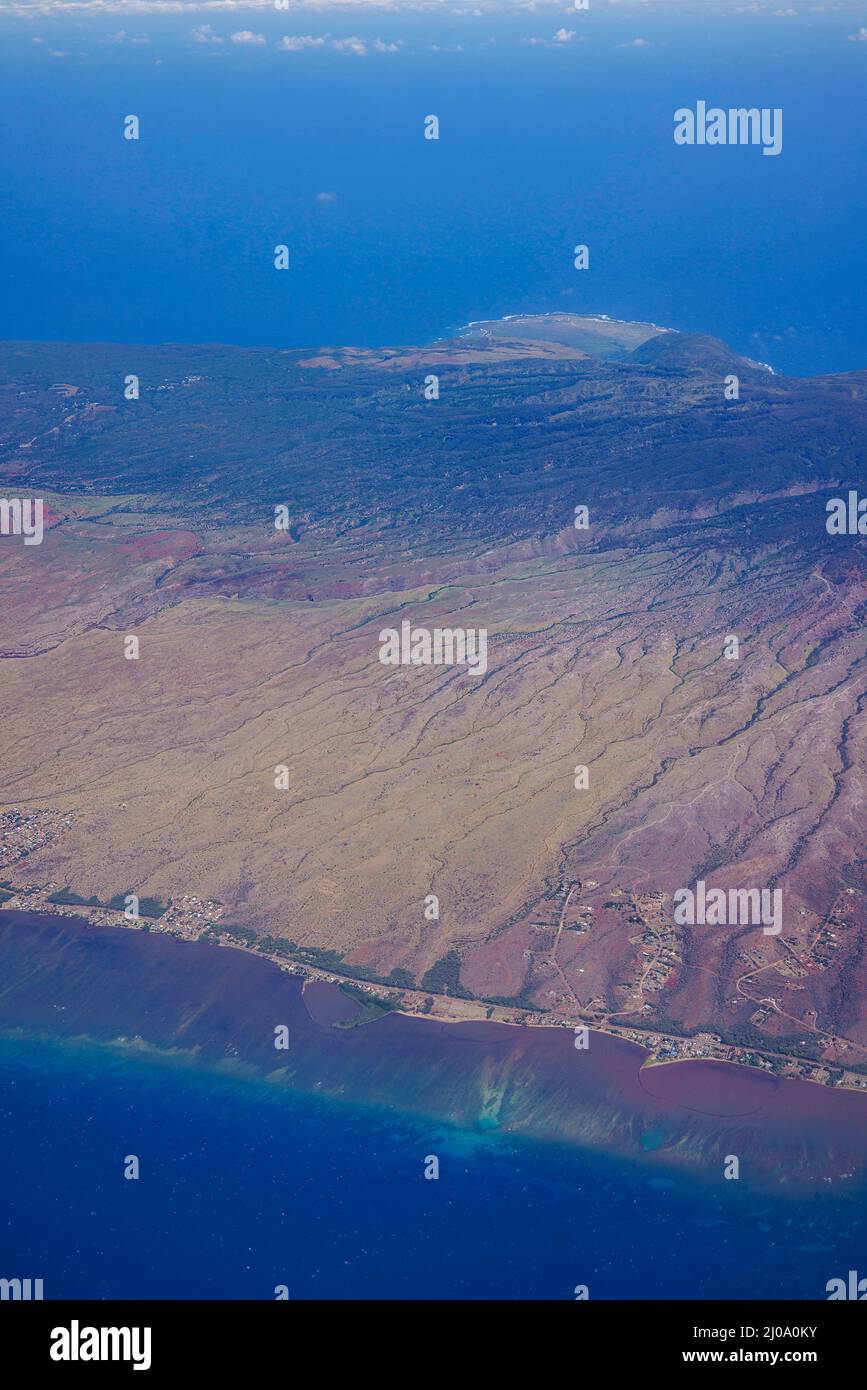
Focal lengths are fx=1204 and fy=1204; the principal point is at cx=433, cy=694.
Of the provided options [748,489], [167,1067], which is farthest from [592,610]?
[167,1067]

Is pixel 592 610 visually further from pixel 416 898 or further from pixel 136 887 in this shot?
pixel 136 887

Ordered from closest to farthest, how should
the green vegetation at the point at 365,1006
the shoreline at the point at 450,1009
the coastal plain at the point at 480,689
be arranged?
the shoreline at the point at 450,1009
the green vegetation at the point at 365,1006
the coastal plain at the point at 480,689

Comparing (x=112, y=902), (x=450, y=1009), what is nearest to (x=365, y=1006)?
(x=450, y=1009)

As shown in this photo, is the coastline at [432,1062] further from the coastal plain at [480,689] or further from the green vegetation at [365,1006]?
the coastal plain at [480,689]

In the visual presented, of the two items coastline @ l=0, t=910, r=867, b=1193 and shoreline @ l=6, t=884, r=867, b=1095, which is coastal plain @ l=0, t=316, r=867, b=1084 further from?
coastline @ l=0, t=910, r=867, b=1193

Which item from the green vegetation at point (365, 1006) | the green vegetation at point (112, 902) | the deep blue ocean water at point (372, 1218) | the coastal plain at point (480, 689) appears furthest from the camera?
the green vegetation at point (112, 902)

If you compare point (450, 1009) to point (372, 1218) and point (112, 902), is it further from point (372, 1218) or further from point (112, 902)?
point (112, 902)

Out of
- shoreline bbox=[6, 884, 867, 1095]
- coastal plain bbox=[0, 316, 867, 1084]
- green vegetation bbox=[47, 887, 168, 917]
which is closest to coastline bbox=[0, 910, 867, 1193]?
shoreline bbox=[6, 884, 867, 1095]

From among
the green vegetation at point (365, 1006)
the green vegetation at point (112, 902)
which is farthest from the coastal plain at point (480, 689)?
the green vegetation at point (365, 1006)
